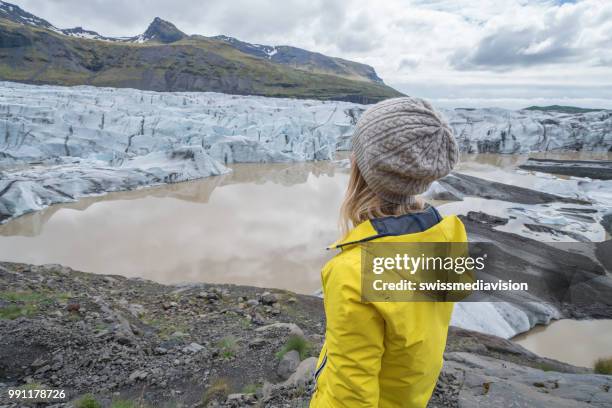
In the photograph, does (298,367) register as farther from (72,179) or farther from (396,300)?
(72,179)

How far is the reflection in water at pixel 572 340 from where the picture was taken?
5.52 m

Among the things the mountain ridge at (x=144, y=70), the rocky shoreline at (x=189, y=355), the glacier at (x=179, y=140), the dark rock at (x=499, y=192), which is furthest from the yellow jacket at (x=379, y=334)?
the mountain ridge at (x=144, y=70)

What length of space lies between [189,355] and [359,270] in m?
3.07

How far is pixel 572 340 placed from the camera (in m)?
5.86

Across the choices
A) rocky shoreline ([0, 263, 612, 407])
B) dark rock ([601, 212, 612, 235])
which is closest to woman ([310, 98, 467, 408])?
rocky shoreline ([0, 263, 612, 407])

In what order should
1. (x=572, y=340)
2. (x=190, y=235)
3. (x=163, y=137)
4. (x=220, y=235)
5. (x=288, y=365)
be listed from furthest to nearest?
1. (x=163, y=137)
2. (x=220, y=235)
3. (x=190, y=235)
4. (x=572, y=340)
5. (x=288, y=365)

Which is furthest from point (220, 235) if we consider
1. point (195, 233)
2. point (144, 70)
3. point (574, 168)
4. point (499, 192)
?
point (144, 70)

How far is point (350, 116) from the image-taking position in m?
32.4

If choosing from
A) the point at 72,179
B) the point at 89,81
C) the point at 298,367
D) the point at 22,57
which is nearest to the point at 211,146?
the point at 72,179

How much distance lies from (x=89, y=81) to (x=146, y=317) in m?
60.5

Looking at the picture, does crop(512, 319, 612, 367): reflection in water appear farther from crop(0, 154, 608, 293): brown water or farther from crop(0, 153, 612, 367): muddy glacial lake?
crop(0, 154, 608, 293): brown water

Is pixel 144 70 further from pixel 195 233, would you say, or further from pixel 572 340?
pixel 572 340

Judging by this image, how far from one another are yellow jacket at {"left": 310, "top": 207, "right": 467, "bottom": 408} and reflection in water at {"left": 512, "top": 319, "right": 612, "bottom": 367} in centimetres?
558

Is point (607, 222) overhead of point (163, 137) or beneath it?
beneath
